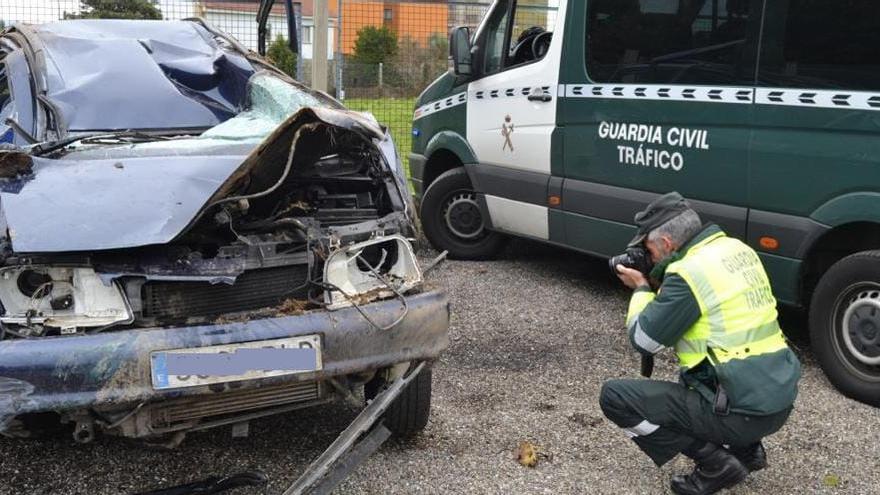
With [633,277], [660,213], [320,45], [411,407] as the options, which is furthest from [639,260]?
[320,45]

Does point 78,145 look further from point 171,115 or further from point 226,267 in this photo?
point 226,267

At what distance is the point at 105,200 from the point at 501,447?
73.0 inches

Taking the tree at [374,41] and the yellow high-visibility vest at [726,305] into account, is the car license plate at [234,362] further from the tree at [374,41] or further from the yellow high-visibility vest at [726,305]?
the tree at [374,41]

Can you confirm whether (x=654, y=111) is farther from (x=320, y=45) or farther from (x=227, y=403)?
(x=320, y=45)

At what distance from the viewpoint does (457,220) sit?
670 cm

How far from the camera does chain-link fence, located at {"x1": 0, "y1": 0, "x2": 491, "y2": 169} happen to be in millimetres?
8953

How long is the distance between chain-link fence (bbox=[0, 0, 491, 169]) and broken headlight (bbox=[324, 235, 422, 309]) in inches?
191

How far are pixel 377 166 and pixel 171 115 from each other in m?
1.29

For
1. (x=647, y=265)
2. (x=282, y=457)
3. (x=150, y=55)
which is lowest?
(x=282, y=457)

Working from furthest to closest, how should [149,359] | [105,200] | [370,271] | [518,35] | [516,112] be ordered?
[518,35] → [516,112] → [370,271] → [105,200] → [149,359]

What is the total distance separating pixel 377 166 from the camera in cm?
374

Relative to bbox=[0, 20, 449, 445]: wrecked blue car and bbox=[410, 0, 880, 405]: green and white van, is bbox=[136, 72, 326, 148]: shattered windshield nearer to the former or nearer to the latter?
bbox=[0, 20, 449, 445]: wrecked blue car

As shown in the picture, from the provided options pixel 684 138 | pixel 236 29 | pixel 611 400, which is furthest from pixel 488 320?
pixel 236 29

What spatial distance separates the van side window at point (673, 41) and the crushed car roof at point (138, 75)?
2175 millimetres
